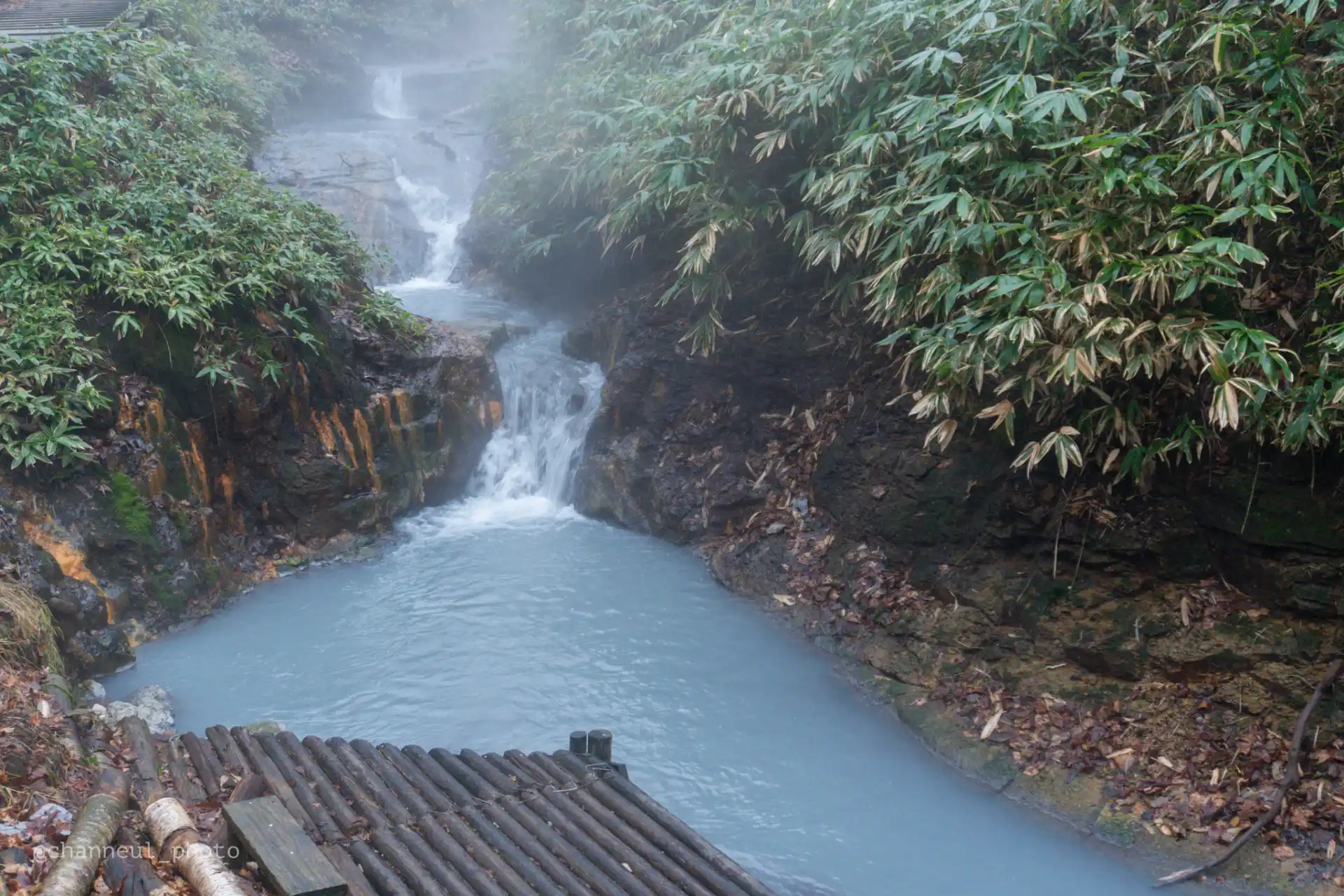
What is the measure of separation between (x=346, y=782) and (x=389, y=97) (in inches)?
822

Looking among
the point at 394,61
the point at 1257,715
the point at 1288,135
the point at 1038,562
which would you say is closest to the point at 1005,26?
the point at 1288,135

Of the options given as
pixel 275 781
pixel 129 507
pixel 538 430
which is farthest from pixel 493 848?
pixel 538 430

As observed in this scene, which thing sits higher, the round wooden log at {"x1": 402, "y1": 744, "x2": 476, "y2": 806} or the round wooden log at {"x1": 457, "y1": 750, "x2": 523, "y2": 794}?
the round wooden log at {"x1": 457, "y1": 750, "x2": 523, "y2": 794}

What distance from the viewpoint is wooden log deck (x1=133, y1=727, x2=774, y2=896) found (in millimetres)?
3570

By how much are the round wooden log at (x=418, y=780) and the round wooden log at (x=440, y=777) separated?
0.02 meters

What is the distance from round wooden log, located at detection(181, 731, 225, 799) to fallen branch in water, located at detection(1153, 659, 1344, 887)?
500 centimetres

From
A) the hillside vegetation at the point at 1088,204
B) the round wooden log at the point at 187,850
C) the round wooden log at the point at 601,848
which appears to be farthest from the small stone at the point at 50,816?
the hillside vegetation at the point at 1088,204

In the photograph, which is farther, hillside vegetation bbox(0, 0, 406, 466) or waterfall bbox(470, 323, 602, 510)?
waterfall bbox(470, 323, 602, 510)

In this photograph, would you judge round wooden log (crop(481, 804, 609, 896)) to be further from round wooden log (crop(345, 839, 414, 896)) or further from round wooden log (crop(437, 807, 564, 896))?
round wooden log (crop(345, 839, 414, 896))

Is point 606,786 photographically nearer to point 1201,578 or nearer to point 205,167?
point 1201,578

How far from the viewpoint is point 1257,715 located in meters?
5.38

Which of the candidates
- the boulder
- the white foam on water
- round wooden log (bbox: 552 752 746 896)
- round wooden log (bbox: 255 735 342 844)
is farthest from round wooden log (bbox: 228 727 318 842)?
the white foam on water

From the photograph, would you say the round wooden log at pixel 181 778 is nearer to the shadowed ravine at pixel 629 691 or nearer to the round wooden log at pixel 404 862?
the round wooden log at pixel 404 862

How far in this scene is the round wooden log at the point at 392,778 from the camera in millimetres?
4137
